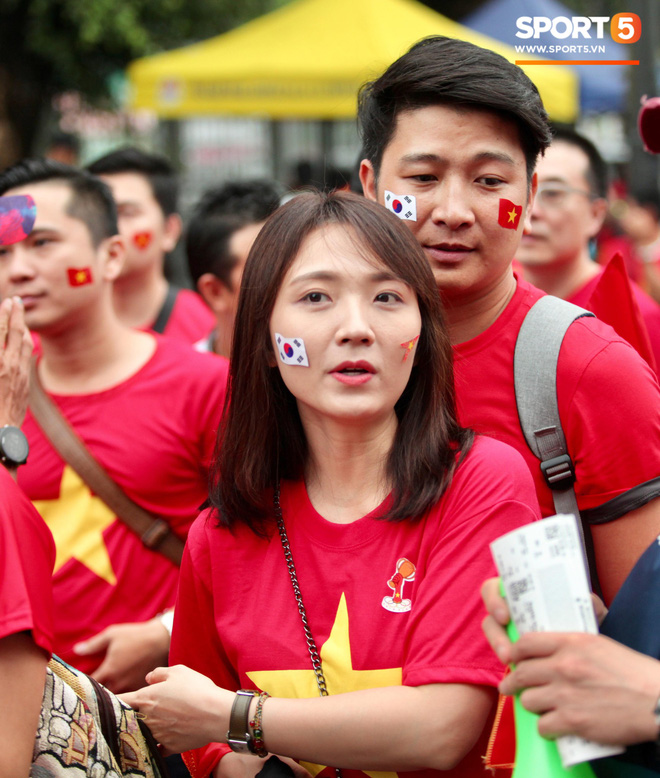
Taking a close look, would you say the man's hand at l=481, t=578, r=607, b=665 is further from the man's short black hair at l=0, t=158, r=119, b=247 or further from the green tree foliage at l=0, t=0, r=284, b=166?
the green tree foliage at l=0, t=0, r=284, b=166

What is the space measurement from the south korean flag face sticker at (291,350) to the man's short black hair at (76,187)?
72.7 inches

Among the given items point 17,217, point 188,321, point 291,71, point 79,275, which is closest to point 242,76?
point 291,71

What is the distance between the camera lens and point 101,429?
133 inches

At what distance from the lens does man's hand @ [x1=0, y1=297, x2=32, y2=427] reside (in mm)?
2840

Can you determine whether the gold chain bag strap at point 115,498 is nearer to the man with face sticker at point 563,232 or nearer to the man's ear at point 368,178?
the man's ear at point 368,178

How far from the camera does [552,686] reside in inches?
60.6

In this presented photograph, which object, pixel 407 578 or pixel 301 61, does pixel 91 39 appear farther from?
pixel 407 578

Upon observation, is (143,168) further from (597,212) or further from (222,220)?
(597,212)

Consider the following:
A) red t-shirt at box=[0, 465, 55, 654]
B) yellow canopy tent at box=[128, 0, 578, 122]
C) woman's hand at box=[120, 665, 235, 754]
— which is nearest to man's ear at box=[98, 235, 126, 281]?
red t-shirt at box=[0, 465, 55, 654]

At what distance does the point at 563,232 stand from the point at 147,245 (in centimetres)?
219

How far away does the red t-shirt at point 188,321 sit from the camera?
519 centimetres

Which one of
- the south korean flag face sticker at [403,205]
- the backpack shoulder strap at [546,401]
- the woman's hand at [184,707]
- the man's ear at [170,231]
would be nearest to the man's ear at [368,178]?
the south korean flag face sticker at [403,205]

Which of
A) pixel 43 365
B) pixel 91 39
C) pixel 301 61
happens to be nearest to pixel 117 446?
pixel 43 365

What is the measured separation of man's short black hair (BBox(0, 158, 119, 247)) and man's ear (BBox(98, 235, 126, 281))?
0.03m
